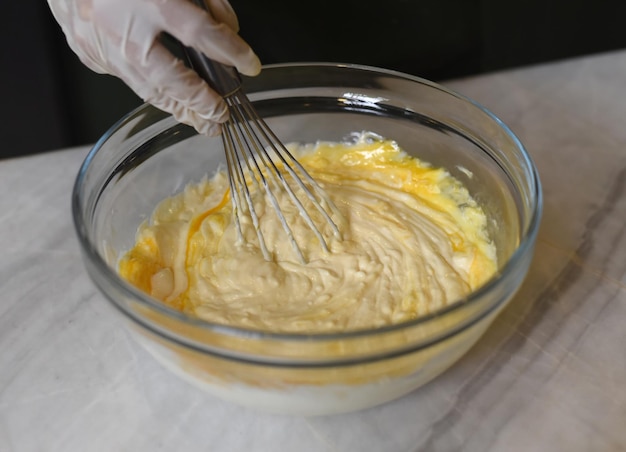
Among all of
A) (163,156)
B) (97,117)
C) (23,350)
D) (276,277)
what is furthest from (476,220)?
(97,117)

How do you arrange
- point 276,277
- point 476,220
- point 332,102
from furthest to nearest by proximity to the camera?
1. point 332,102
2. point 476,220
3. point 276,277

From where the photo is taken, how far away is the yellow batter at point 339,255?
1004mm

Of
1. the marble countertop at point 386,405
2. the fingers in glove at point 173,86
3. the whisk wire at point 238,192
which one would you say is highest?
the fingers in glove at point 173,86

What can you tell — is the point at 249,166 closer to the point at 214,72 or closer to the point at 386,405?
the point at 214,72

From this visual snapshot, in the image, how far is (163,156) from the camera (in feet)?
4.07

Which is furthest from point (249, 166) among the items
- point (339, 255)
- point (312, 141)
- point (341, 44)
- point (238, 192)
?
point (341, 44)

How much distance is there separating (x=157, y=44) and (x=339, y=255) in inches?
16.1

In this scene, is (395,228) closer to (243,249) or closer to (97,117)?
(243,249)

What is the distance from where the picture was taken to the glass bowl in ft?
2.56

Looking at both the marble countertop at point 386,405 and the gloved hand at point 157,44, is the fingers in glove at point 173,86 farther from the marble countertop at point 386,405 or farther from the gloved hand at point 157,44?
the marble countertop at point 386,405

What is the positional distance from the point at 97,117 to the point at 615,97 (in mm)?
1160

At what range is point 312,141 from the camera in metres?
1.34

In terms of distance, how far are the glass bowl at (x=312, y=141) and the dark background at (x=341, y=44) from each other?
16.2 inches

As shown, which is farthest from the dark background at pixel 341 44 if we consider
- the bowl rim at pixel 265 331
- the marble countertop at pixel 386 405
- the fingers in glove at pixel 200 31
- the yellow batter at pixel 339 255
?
the fingers in glove at pixel 200 31
